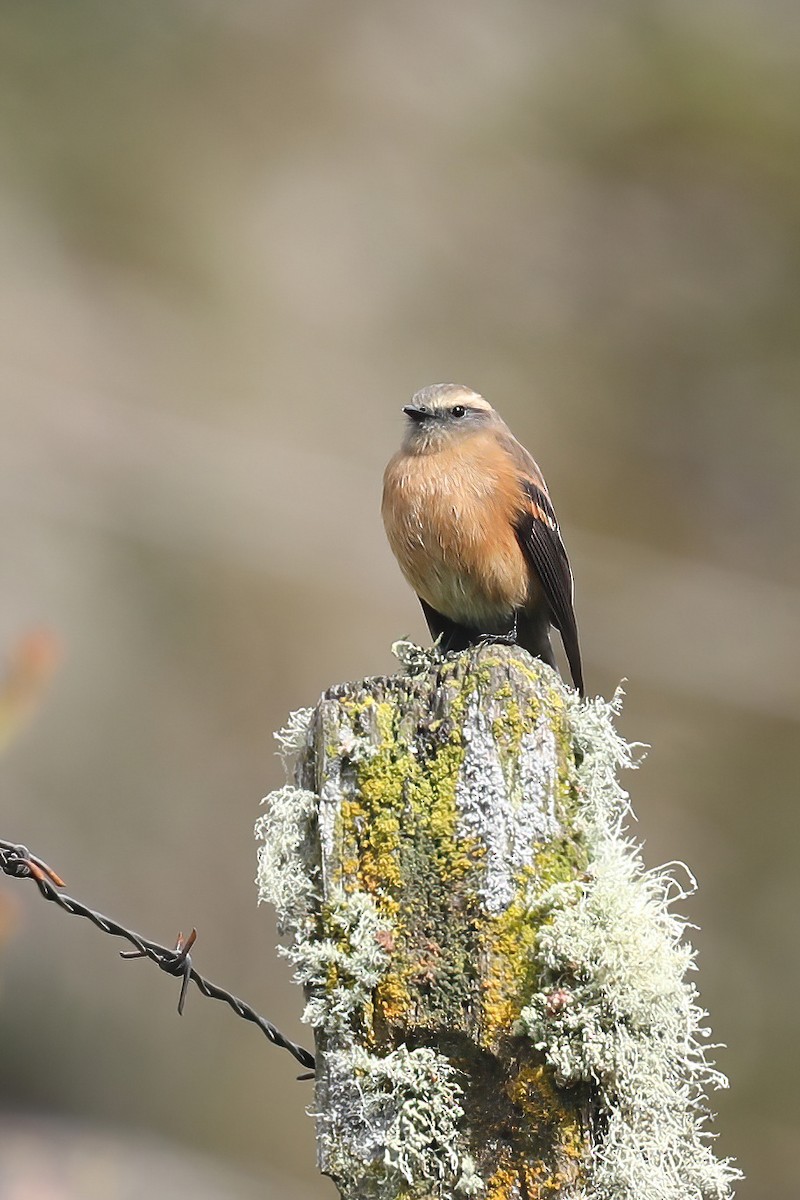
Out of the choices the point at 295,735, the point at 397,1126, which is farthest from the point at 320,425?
the point at 397,1126

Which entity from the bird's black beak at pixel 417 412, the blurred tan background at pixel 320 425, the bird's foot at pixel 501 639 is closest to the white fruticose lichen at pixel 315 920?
the bird's foot at pixel 501 639

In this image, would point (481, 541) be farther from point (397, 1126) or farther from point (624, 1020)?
point (397, 1126)

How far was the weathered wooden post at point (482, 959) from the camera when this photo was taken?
2467 mm

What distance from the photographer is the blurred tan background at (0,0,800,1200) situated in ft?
30.6

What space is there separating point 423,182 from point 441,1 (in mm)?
2330

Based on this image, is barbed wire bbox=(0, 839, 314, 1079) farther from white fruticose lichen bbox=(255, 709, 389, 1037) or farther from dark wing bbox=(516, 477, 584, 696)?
dark wing bbox=(516, 477, 584, 696)

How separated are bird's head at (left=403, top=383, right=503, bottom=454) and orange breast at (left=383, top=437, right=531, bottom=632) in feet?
0.60

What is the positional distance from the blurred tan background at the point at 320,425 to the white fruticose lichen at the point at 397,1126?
12.7ft

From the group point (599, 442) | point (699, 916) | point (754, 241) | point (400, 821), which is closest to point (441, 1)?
Answer: point (754, 241)

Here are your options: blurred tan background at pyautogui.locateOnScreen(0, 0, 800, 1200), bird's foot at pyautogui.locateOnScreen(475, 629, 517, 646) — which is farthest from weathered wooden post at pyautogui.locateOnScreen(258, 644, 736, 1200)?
blurred tan background at pyautogui.locateOnScreen(0, 0, 800, 1200)

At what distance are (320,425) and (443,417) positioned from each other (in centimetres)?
714

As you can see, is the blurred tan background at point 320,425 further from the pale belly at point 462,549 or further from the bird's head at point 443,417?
the bird's head at point 443,417

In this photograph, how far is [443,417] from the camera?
5.74 meters

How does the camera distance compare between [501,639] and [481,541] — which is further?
[481,541]
